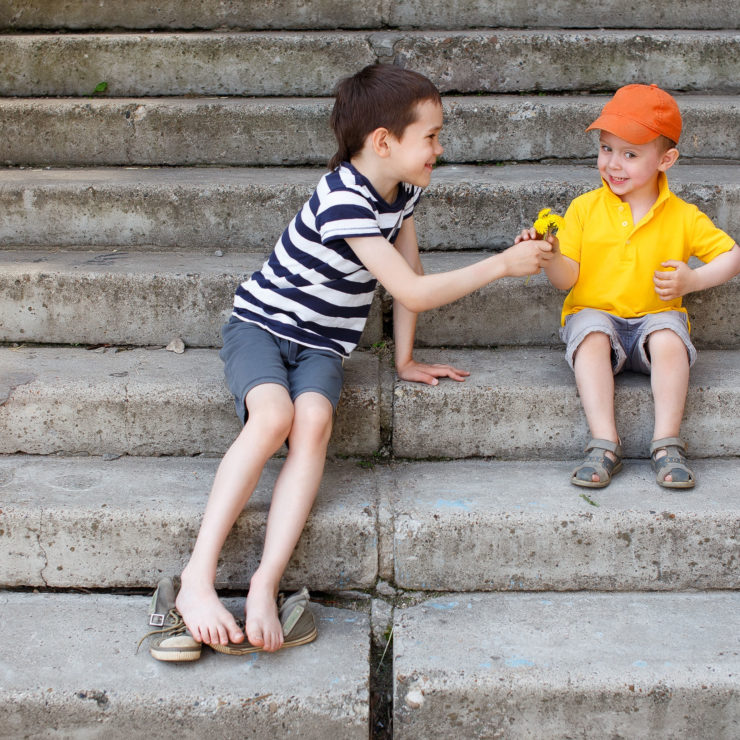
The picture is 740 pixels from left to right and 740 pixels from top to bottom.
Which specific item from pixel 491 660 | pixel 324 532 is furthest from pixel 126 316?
pixel 491 660

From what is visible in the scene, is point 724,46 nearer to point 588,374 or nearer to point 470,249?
point 470,249

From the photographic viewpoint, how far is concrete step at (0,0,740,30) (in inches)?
150

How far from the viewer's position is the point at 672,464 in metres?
2.26

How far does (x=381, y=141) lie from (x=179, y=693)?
144 centimetres

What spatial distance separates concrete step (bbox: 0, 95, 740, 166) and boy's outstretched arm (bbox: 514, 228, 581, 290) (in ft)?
3.28

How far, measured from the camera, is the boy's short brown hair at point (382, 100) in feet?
7.13

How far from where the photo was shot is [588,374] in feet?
7.77

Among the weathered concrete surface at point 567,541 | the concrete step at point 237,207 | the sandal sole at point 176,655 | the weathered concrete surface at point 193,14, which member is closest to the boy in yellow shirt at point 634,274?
the weathered concrete surface at point 567,541

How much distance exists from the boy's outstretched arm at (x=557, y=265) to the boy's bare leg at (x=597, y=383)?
0.18 m

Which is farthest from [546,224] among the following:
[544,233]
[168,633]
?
[168,633]

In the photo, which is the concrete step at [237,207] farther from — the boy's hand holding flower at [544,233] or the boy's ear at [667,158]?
the boy's hand holding flower at [544,233]

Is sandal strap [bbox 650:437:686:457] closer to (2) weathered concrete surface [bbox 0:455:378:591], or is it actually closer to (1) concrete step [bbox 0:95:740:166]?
(2) weathered concrete surface [bbox 0:455:378:591]

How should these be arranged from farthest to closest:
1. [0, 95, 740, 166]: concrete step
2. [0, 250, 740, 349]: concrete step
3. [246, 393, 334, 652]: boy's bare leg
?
1. [0, 95, 740, 166]: concrete step
2. [0, 250, 740, 349]: concrete step
3. [246, 393, 334, 652]: boy's bare leg

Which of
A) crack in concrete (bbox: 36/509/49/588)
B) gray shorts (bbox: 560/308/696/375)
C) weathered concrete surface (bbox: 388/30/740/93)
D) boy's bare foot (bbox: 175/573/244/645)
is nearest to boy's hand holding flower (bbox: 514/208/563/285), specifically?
gray shorts (bbox: 560/308/696/375)
